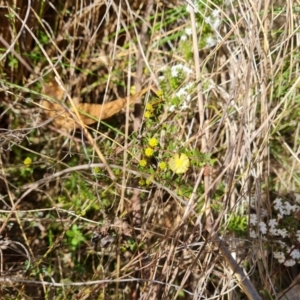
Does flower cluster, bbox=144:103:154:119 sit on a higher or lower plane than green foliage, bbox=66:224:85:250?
higher

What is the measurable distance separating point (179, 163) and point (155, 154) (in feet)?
0.20

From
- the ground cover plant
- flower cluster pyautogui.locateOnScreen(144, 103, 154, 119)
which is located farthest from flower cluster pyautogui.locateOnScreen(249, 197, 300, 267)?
flower cluster pyautogui.locateOnScreen(144, 103, 154, 119)

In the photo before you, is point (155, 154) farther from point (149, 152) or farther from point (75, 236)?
point (75, 236)

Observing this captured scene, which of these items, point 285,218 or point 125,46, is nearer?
point 285,218

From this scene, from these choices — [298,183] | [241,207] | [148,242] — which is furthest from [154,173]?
[298,183]

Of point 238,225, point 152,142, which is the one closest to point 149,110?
Result: point 152,142

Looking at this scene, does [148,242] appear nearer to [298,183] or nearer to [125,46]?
[298,183]

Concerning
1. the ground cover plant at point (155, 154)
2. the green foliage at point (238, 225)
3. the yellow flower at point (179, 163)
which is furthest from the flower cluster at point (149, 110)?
the green foliage at point (238, 225)

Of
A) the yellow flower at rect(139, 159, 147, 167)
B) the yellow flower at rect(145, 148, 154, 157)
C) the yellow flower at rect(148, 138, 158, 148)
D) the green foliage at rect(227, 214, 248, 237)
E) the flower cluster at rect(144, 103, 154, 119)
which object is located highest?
the flower cluster at rect(144, 103, 154, 119)

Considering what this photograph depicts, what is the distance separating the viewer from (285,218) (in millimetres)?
1387

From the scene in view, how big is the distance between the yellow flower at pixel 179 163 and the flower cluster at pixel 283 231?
27 centimetres

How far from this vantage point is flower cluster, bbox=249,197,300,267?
1324 mm

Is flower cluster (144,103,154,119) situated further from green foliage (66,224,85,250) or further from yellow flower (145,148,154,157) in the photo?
green foliage (66,224,85,250)

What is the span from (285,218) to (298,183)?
0.14m
